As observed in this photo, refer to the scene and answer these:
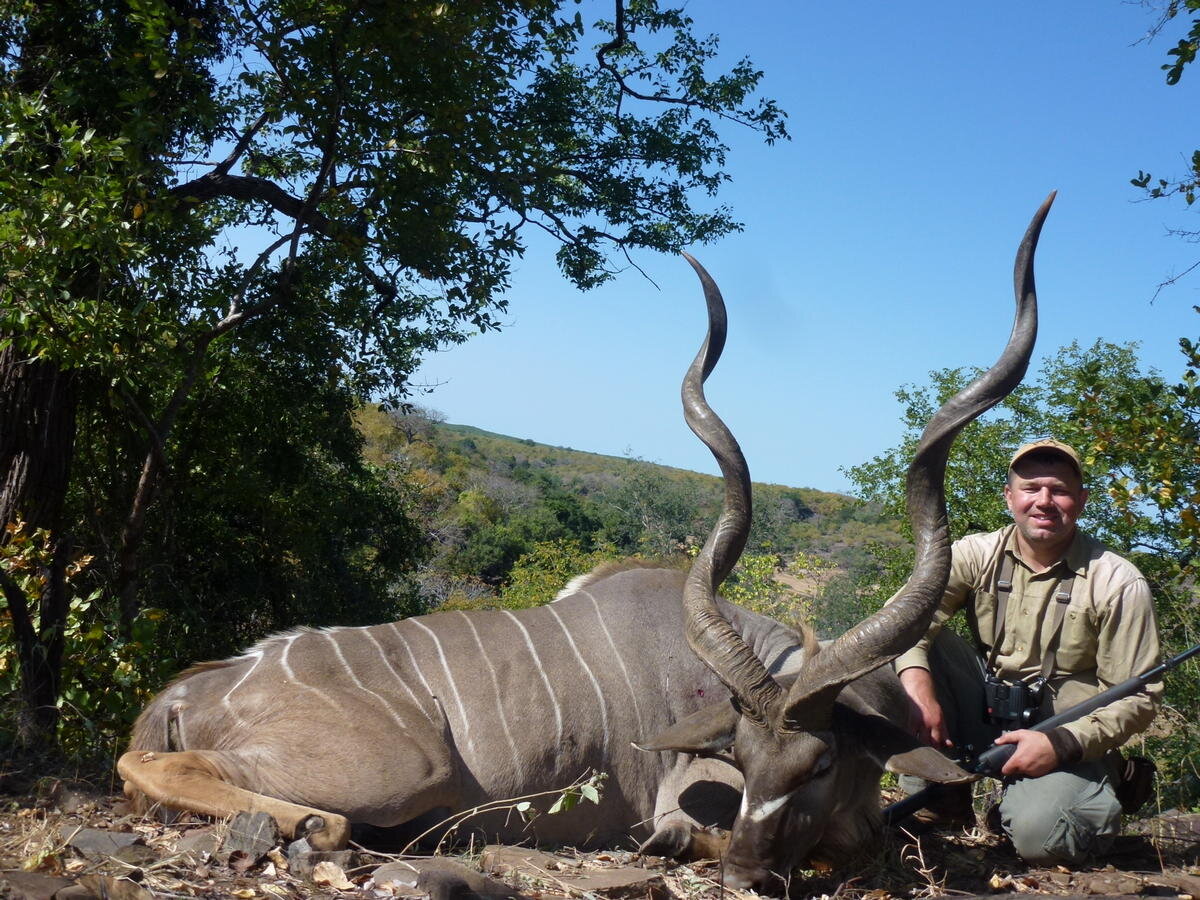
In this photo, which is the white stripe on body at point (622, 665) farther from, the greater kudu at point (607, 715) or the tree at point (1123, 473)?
the tree at point (1123, 473)

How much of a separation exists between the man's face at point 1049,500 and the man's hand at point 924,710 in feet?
1.91

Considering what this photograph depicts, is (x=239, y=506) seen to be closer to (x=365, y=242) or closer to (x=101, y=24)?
(x=365, y=242)

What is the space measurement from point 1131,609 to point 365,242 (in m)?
3.46

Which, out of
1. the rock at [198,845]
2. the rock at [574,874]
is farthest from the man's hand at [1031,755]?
the rock at [198,845]

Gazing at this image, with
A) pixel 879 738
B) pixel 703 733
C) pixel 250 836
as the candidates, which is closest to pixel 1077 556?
pixel 879 738

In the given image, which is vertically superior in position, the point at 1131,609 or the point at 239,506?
the point at 1131,609

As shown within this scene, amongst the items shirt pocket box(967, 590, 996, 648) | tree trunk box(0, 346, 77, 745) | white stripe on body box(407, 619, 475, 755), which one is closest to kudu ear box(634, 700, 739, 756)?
white stripe on body box(407, 619, 475, 755)

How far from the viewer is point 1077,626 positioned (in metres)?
3.54

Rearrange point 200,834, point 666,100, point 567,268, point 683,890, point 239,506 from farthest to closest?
point 666,100 < point 567,268 < point 239,506 < point 683,890 < point 200,834

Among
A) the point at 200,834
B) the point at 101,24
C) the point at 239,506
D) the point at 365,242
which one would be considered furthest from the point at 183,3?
the point at 200,834

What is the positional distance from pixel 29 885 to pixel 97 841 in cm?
50

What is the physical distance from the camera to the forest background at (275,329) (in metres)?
3.88

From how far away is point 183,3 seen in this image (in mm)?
5375

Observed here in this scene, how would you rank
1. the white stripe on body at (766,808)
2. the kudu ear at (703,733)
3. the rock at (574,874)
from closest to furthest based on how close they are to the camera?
1. the rock at (574,874)
2. the white stripe on body at (766,808)
3. the kudu ear at (703,733)
